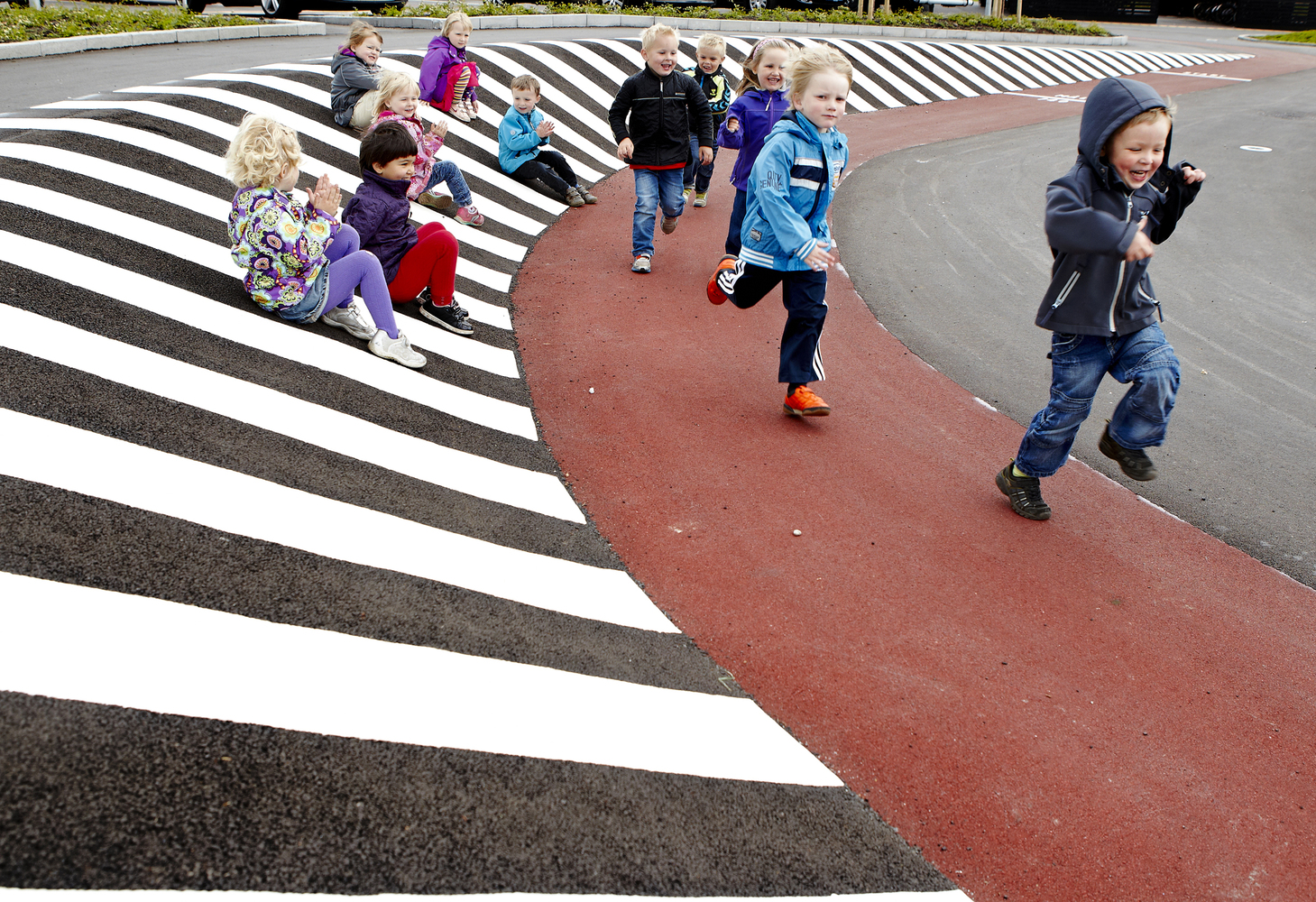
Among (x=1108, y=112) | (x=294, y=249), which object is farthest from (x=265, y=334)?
(x=1108, y=112)

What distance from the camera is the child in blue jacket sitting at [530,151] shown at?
1094 cm

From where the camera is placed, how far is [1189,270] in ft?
32.6

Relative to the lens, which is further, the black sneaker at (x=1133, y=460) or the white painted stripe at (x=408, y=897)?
the black sneaker at (x=1133, y=460)

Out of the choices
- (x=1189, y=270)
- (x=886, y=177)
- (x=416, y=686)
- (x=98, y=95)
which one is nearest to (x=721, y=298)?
(x=416, y=686)

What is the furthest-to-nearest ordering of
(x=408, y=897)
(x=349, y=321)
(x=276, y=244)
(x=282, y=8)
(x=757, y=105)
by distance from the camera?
1. (x=282, y=8)
2. (x=757, y=105)
3. (x=349, y=321)
4. (x=276, y=244)
5. (x=408, y=897)

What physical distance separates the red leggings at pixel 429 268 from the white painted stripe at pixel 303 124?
10.0 feet

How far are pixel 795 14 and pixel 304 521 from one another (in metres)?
26.3

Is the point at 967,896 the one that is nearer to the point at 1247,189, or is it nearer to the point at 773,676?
the point at 773,676

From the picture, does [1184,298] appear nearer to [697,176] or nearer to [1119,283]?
[1119,283]

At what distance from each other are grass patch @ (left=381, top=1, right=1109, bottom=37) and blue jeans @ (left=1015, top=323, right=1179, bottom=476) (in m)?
18.5

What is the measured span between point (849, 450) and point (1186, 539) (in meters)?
1.88

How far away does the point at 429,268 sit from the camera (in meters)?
6.89

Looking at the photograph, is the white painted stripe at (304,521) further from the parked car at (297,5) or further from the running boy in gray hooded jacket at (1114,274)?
the parked car at (297,5)

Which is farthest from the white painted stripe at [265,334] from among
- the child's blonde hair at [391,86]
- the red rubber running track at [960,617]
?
the child's blonde hair at [391,86]
